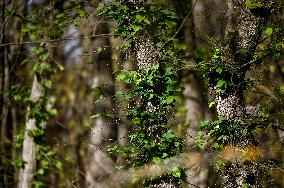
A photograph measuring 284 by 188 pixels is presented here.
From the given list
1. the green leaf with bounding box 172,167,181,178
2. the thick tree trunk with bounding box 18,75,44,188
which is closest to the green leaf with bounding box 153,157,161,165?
the green leaf with bounding box 172,167,181,178

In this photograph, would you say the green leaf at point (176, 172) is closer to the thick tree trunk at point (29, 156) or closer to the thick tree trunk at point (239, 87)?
the thick tree trunk at point (239, 87)

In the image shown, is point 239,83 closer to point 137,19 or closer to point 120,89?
point 137,19

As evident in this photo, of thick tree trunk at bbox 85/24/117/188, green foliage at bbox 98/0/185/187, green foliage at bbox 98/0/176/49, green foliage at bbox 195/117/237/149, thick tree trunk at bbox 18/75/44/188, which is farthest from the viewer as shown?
thick tree trunk at bbox 85/24/117/188

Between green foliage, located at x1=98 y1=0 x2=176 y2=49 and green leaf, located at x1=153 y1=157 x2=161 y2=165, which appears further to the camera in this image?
green foliage, located at x1=98 y1=0 x2=176 y2=49

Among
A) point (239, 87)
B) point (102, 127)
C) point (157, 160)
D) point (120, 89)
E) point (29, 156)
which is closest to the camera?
point (157, 160)

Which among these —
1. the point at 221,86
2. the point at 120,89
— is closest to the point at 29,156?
the point at 120,89

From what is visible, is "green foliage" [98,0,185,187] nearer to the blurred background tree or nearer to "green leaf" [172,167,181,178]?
"green leaf" [172,167,181,178]

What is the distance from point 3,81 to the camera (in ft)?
32.7

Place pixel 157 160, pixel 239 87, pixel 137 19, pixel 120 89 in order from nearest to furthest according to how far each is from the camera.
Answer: pixel 157 160 → pixel 239 87 → pixel 137 19 → pixel 120 89

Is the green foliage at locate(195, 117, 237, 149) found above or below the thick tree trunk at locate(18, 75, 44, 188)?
below

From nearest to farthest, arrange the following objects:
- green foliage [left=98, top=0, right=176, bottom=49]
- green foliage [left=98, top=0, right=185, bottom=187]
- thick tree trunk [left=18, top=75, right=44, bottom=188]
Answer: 1. green foliage [left=98, top=0, right=185, bottom=187]
2. green foliage [left=98, top=0, right=176, bottom=49]
3. thick tree trunk [left=18, top=75, right=44, bottom=188]

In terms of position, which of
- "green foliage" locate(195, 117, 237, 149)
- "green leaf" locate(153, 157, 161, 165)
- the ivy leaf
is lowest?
"green leaf" locate(153, 157, 161, 165)

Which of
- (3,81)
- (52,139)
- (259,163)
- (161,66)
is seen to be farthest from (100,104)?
(259,163)

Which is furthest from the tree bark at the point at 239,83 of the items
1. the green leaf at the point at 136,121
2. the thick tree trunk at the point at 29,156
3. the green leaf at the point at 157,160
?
the thick tree trunk at the point at 29,156
